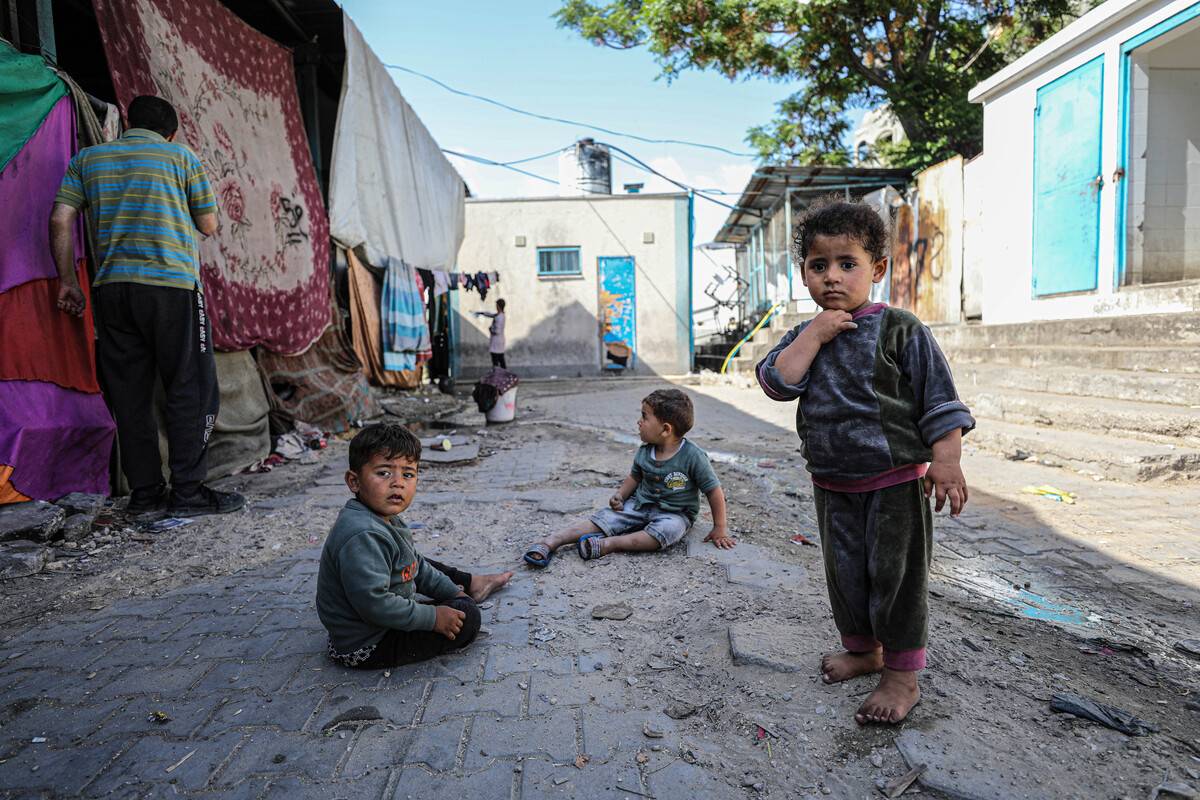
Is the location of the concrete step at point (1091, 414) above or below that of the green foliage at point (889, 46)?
below

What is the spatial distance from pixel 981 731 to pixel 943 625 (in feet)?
2.05

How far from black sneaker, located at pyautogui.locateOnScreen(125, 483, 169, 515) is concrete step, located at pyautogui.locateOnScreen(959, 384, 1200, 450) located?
245 inches

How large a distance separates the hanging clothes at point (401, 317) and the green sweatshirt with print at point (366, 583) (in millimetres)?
5710

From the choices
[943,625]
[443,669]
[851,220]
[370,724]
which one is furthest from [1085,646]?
[370,724]

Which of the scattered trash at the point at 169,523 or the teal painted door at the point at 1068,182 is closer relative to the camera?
the scattered trash at the point at 169,523

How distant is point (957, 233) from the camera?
10.4 metres

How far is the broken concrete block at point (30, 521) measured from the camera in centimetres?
294

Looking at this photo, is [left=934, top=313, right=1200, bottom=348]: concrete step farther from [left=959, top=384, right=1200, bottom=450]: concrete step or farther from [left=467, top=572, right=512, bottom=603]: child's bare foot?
[left=467, top=572, right=512, bottom=603]: child's bare foot

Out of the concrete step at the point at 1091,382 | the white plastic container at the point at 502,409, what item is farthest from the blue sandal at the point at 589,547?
the concrete step at the point at 1091,382

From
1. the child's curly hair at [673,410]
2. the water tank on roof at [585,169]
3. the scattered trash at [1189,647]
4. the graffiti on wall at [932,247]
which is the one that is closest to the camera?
the scattered trash at [1189,647]

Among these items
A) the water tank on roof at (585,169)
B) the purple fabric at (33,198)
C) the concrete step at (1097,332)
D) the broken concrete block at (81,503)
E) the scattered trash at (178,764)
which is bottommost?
the scattered trash at (178,764)

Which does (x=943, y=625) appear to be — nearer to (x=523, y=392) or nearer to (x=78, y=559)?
(x=78, y=559)

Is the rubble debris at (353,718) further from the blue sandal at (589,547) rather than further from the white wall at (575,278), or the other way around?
the white wall at (575,278)

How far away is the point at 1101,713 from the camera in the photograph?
5.38 feet
